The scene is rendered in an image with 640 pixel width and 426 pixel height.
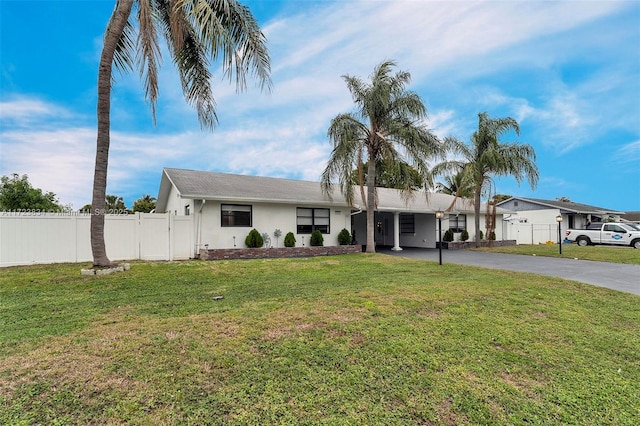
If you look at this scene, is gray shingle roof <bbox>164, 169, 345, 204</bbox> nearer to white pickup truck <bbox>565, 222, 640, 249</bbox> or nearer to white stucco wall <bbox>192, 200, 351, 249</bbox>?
white stucco wall <bbox>192, 200, 351, 249</bbox>

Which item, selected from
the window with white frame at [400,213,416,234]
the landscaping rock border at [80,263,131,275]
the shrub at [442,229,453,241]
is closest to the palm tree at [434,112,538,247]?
the shrub at [442,229,453,241]

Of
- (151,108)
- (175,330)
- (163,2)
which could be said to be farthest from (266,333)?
(163,2)

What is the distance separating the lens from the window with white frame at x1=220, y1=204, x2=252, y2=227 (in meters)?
13.5

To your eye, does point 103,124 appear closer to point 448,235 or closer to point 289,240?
point 289,240

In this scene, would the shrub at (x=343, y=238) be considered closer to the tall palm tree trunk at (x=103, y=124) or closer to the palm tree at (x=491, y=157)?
the palm tree at (x=491, y=157)

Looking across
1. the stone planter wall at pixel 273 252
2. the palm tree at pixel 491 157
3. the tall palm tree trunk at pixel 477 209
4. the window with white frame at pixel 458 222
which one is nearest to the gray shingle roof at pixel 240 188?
the stone planter wall at pixel 273 252

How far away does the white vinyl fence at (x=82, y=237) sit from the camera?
9672 mm

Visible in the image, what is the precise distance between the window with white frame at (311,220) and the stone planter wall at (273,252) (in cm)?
133

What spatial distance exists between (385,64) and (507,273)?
977cm

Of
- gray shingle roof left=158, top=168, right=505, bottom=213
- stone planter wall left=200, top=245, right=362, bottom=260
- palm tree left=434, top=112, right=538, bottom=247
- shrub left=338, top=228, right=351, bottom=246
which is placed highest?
palm tree left=434, top=112, right=538, bottom=247

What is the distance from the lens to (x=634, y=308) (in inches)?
233

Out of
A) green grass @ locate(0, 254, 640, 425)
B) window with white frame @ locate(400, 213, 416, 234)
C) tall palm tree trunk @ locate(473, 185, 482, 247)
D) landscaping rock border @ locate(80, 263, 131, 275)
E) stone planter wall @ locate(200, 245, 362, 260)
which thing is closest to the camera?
green grass @ locate(0, 254, 640, 425)


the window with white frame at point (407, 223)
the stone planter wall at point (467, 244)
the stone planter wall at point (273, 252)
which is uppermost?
the window with white frame at point (407, 223)

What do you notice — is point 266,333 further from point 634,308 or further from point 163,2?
point 163,2
